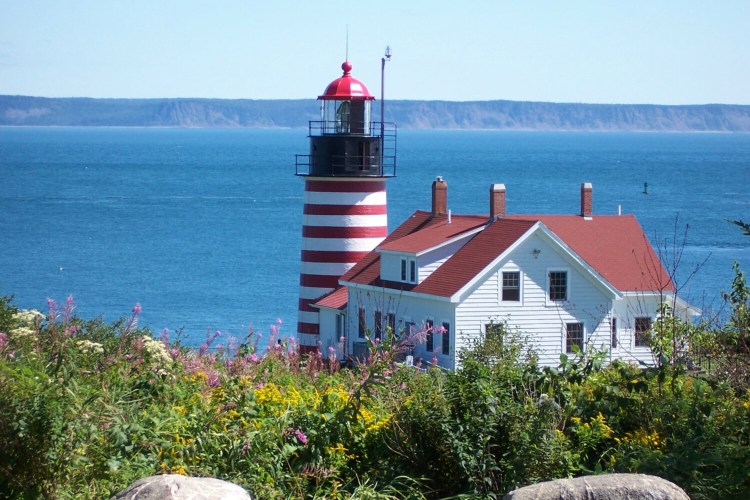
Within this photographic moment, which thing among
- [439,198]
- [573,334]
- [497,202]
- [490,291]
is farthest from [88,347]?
[439,198]

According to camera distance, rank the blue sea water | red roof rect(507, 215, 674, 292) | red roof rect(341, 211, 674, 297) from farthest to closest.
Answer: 1. the blue sea water
2. red roof rect(507, 215, 674, 292)
3. red roof rect(341, 211, 674, 297)

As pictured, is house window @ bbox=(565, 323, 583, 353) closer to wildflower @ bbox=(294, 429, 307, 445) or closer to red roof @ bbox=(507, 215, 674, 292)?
red roof @ bbox=(507, 215, 674, 292)

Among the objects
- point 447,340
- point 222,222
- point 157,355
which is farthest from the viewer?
point 222,222

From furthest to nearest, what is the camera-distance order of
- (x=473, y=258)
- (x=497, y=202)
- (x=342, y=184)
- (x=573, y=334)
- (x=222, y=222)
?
1. (x=222, y=222)
2. (x=497, y=202)
3. (x=342, y=184)
4. (x=573, y=334)
5. (x=473, y=258)

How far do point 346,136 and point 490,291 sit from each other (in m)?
4.79

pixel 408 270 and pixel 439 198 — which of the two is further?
pixel 439 198

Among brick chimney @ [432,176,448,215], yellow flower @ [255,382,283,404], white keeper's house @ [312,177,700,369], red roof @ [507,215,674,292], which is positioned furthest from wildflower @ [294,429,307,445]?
brick chimney @ [432,176,448,215]

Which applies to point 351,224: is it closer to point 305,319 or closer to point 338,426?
point 305,319

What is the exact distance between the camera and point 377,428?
26.1ft

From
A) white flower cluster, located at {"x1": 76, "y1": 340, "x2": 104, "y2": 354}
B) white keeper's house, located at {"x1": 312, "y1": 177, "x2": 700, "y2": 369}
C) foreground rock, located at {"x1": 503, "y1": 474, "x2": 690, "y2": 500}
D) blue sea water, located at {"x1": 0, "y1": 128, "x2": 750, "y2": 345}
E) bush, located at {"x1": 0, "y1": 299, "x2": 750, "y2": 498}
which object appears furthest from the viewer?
blue sea water, located at {"x1": 0, "y1": 128, "x2": 750, "y2": 345}

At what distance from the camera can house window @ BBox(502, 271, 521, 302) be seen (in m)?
27.3

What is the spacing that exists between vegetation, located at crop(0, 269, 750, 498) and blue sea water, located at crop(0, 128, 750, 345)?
1.75 m

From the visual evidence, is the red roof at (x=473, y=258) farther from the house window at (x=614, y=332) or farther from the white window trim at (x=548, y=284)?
the house window at (x=614, y=332)

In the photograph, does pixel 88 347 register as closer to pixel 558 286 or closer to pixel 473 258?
pixel 473 258
